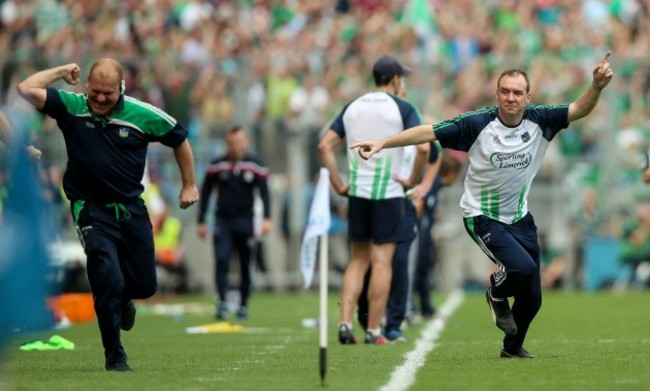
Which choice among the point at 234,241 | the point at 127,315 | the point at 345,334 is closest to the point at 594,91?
the point at 345,334

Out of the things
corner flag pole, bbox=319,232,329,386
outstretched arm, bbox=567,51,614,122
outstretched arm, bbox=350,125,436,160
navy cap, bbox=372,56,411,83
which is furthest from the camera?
navy cap, bbox=372,56,411,83

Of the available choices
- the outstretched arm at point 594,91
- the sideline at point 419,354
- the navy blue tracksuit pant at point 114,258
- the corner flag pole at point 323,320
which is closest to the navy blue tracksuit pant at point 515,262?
the sideline at point 419,354

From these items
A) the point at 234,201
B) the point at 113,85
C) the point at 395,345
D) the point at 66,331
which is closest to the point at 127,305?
the point at 113,85

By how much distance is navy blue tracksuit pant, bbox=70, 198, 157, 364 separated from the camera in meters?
9.82

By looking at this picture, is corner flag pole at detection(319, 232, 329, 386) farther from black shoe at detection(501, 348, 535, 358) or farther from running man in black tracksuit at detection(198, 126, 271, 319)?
running man in black tracksuit at detection(198, 126, 271, 319)

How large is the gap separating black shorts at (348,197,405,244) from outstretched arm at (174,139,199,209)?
2741 millimetres

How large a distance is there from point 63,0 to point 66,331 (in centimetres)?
1051

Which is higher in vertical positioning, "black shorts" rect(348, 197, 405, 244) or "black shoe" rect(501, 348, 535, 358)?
"black shorts" rect(348, 197, 405, 244)

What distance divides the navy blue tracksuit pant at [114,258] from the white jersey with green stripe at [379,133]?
3000 millimetres

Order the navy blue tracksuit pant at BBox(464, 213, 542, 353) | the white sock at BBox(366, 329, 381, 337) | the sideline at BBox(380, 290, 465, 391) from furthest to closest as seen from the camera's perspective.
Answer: the white sock at BBox(366, 329, 381, 337)
the navy blue tracksuit pant at BBox(464, 213, 542, 353)
the sideline at BBox(380, 290, 465, 391)

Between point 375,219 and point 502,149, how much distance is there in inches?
101

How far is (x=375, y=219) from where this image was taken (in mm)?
12883

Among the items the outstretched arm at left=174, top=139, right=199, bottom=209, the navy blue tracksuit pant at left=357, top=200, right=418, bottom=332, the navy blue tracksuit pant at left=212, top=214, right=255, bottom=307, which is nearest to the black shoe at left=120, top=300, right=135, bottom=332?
the outstretched arm at left=174, top=139, right=199, bottom=209

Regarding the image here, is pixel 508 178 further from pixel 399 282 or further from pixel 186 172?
pixel 399 282
